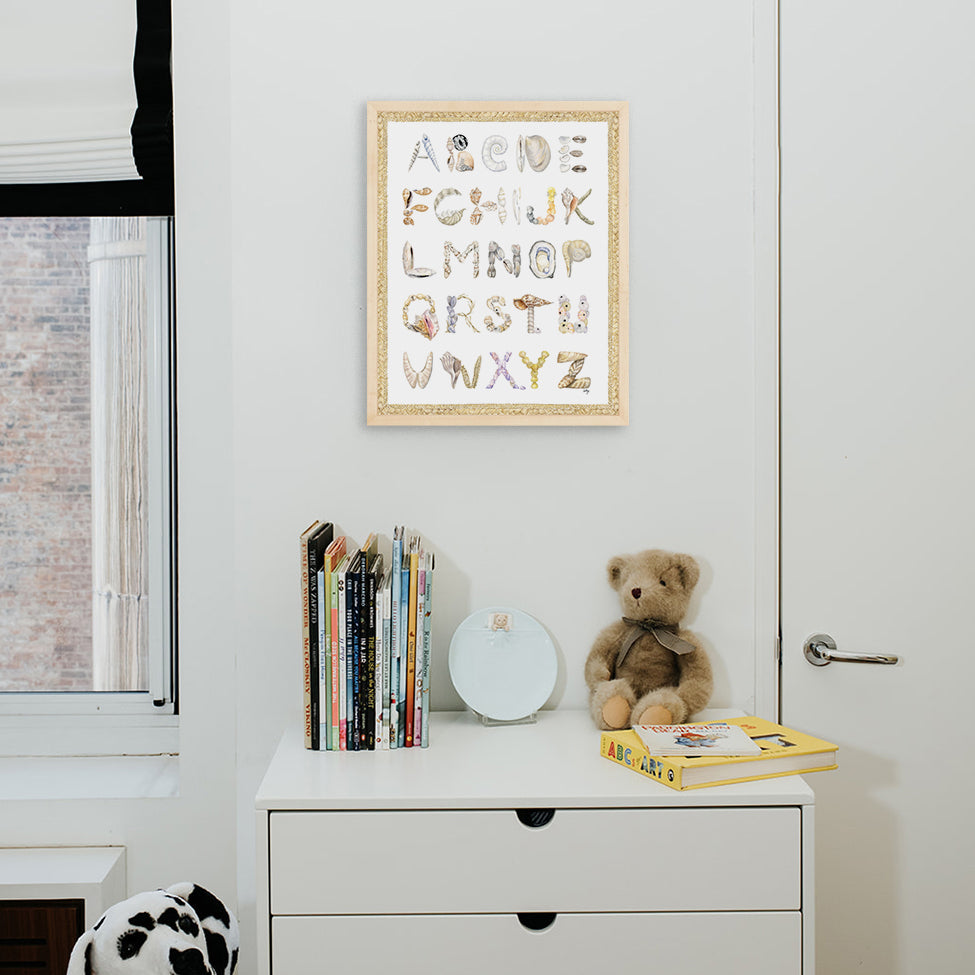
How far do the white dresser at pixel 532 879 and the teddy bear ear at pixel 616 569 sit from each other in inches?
15.8

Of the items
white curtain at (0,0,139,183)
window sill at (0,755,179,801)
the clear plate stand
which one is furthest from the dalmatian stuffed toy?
white curtain at (0,0,139,183)

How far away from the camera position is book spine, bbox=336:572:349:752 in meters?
1.27

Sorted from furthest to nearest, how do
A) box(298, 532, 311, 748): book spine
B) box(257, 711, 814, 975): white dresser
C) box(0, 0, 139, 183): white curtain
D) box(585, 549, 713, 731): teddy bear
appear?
box(0, 0, 139, 183): white curtain
box(585, 549, 713, 731): teddy bear
box(298, 532, 311, 748): book spine
box(257, 711, 814, 975): white dresser

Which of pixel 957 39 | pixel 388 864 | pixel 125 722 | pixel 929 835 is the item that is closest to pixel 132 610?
pixel 125 722

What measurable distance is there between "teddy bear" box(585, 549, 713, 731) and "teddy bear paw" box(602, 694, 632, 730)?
0.01 metres

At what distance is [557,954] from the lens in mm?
1148

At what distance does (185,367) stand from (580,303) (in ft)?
2.32

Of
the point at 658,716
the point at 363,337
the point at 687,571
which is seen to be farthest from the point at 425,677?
the point at 363,337

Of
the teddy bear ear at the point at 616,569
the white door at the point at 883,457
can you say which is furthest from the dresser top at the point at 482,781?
the white door at the point at 883,457

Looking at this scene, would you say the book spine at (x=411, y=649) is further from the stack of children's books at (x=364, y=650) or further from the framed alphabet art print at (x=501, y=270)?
the framed alphabet art print at (x=501, y=270)

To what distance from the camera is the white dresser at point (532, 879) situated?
44.6 inches

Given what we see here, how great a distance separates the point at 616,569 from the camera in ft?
4.85

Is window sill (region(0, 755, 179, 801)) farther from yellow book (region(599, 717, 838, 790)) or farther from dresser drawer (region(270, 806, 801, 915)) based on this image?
yellow book (region(599, 717, 838, 790))

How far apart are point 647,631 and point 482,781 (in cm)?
41
